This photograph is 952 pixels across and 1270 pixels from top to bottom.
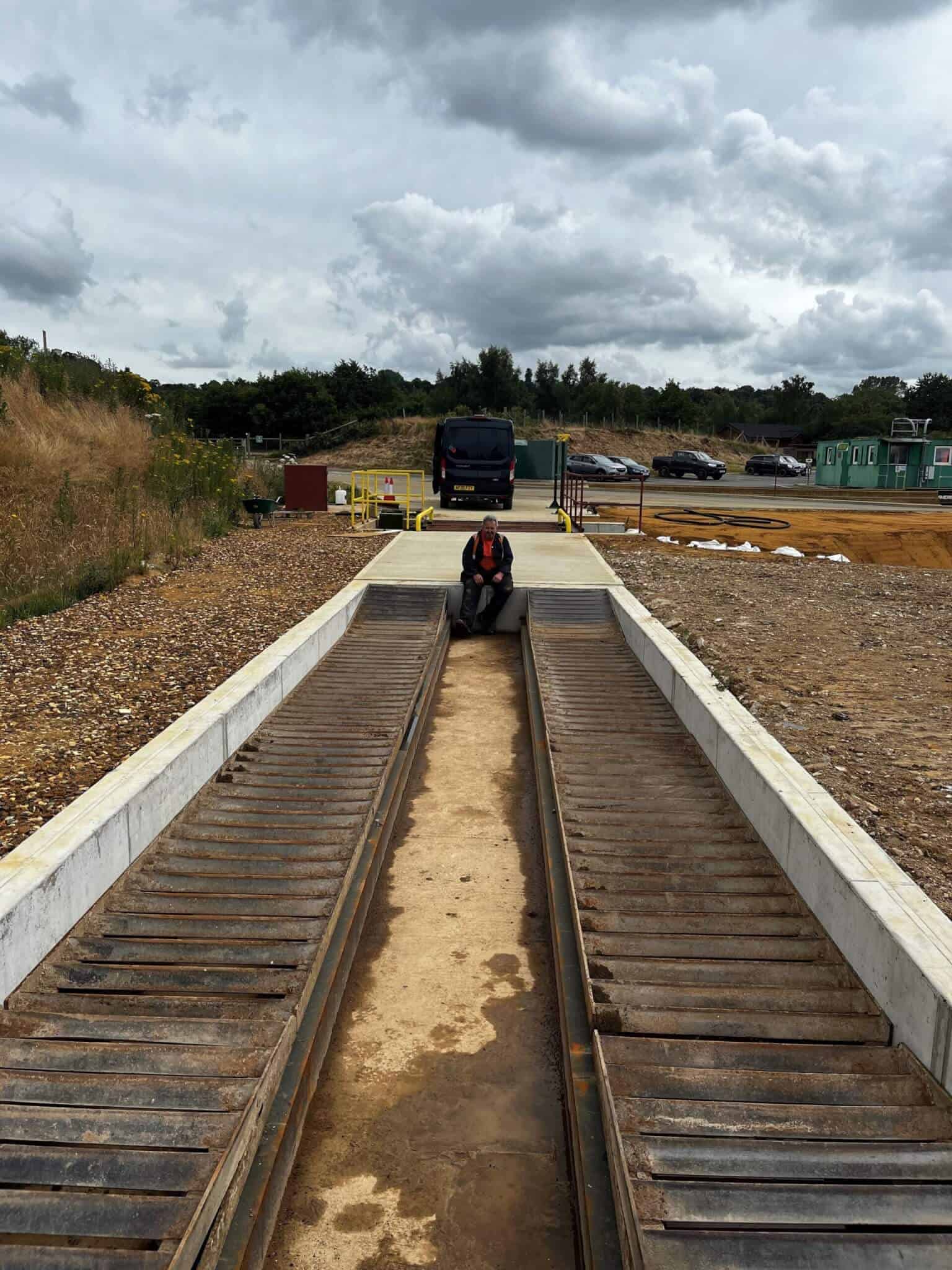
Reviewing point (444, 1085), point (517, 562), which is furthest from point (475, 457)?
point (444, 1085)

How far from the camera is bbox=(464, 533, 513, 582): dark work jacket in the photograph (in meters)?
11.0

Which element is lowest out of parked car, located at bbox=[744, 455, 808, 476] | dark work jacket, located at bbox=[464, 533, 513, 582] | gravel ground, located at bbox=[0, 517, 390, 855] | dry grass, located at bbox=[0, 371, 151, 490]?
gravel ground, located at bbox=[0, 517, 390, 855]

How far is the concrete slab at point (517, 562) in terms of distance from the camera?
12133 mm

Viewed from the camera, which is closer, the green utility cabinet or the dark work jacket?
the dark work jacket

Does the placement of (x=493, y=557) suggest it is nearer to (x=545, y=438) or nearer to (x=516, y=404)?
(x=545, y=438)

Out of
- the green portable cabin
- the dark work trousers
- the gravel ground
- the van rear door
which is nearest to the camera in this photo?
the gravel ground

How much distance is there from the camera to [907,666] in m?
8.40

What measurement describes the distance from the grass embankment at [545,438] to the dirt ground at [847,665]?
1477 inches

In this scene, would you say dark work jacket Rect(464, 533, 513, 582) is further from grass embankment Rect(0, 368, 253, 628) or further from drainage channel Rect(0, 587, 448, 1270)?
drainage channel Rect(0, 587, 448, 1270)

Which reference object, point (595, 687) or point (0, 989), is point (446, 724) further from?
point (0, 989)

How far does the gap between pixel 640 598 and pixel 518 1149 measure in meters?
8.47

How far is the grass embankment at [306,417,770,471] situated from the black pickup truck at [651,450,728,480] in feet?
26.3

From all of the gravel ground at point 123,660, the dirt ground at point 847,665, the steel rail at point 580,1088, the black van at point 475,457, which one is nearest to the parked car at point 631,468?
the black van at point 475,457

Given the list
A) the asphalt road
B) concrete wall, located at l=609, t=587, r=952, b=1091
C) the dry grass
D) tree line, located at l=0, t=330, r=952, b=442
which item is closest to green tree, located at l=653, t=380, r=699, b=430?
tree line, located at l=0, t=330, r=952, b=442
